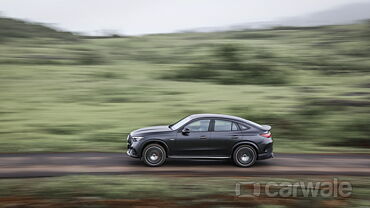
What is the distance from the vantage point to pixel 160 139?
13.7 metres

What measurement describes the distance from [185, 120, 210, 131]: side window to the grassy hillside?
437 cm

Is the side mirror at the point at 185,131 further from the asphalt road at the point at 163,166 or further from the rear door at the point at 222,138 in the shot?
the asphalt road at the point at 163,166

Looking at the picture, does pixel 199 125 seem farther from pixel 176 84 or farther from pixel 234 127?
pixel 176 84

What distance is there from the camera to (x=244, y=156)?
14.0 m

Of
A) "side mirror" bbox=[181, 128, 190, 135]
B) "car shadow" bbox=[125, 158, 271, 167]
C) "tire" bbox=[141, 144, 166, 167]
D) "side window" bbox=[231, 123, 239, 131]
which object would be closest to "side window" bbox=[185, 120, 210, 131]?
"side mirror" bbox=[181, 128, 190, 135]

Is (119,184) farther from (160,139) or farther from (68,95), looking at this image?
(68,95)

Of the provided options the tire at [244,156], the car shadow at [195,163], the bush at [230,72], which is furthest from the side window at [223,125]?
the bush at [230,72]

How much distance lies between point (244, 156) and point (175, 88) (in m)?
17.8

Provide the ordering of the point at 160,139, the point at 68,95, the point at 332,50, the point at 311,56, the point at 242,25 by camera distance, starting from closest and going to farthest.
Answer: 1. the point at 160,139
2. the point at 68,95
3. the point at 311,56
4. the point at 332,50
5. the point at 242,25

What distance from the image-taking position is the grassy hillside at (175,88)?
792 inches

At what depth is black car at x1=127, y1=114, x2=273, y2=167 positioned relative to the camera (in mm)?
13711

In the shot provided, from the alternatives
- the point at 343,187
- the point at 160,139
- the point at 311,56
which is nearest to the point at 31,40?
the point at 311,56

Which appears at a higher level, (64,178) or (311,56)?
(311,56)

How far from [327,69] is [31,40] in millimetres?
31144
